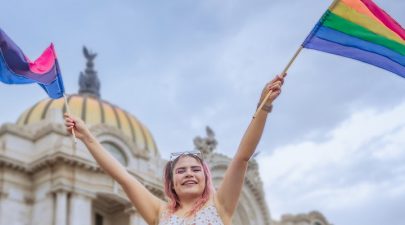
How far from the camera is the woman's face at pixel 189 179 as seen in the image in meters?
4.61

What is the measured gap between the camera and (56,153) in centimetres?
2895

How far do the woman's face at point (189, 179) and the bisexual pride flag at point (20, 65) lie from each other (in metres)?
3.28

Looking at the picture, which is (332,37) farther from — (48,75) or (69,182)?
(69,182)

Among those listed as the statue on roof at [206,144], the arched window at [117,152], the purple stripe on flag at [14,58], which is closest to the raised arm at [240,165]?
the purple stripe on flag at [14,58]

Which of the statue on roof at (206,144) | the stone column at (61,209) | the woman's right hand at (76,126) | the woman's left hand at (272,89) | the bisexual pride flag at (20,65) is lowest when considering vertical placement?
the woman's left hand at (272,89)

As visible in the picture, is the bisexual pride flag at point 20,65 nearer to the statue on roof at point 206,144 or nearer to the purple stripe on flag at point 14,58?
the purple stripe on flag at point 14,58

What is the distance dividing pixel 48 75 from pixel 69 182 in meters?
22.2

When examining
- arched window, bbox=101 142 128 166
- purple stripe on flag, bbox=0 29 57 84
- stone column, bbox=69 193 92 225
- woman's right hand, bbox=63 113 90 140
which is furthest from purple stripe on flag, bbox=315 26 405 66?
arched window, bbox=101 142 128 166

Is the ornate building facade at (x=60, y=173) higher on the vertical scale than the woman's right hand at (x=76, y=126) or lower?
higher

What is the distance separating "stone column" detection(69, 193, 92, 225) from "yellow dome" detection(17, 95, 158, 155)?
6.06m

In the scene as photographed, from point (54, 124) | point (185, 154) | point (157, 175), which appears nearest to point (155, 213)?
point (185, 154)

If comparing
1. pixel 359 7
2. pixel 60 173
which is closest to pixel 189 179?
pixel 359 7

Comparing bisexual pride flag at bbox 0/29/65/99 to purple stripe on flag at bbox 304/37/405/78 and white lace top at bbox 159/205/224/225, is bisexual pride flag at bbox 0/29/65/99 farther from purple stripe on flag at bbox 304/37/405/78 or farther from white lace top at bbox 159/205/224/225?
white lace top at bbox 159/205/224/225

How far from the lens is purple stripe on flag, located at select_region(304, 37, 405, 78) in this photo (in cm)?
571
